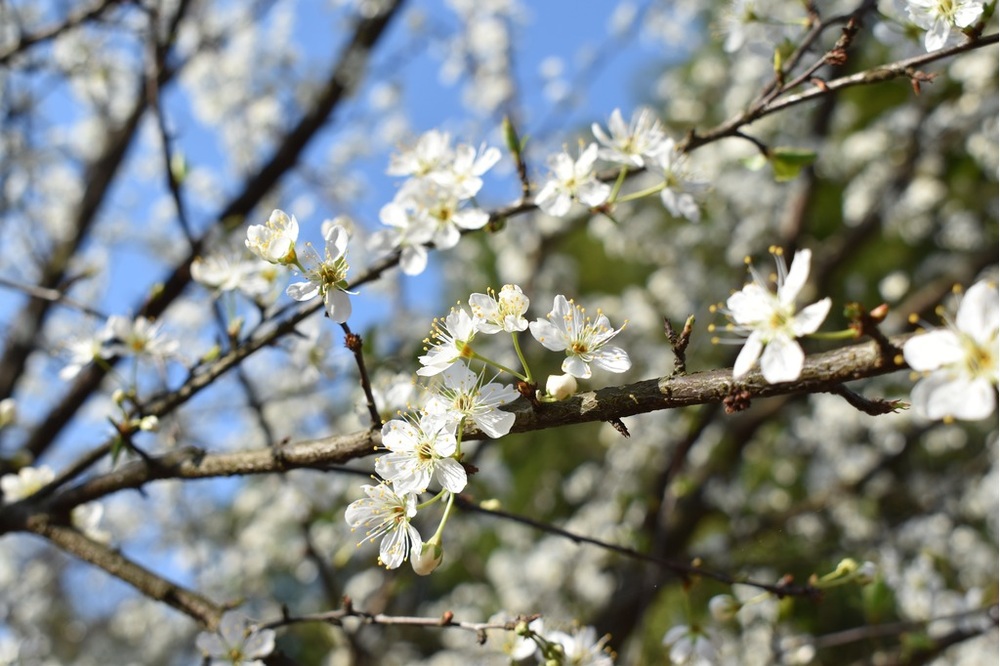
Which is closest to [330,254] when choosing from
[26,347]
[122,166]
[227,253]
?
[227,253]

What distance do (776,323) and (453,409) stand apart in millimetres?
421

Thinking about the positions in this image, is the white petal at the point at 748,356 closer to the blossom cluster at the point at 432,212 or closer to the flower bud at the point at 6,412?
the blossom cluster at the point at 432,212

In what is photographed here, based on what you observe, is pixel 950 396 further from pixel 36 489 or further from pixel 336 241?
pixel 36 489

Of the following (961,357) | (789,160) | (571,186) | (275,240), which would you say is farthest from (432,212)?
(961,357)

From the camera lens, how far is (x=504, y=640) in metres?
1.44

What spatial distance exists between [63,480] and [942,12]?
1812 mm

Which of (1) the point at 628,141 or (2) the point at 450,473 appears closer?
(2) the point at 450,473

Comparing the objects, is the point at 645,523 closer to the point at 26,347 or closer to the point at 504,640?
the point at 504,640

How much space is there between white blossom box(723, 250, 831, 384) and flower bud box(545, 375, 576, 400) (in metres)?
0.21

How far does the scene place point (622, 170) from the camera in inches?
Answer: 55.3

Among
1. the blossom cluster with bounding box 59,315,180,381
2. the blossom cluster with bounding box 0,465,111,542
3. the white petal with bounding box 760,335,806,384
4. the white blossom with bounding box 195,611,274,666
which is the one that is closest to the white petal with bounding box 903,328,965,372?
the white petal with bounding box 760,335,806,384

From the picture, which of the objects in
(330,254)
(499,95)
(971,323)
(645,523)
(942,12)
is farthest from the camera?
(499,95)

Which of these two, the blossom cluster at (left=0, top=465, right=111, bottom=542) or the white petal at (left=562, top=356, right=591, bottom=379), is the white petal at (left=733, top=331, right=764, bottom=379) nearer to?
the white petal at (left=562, top=356, right=591, bottom=379)

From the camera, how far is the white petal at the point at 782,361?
836 millimetres
